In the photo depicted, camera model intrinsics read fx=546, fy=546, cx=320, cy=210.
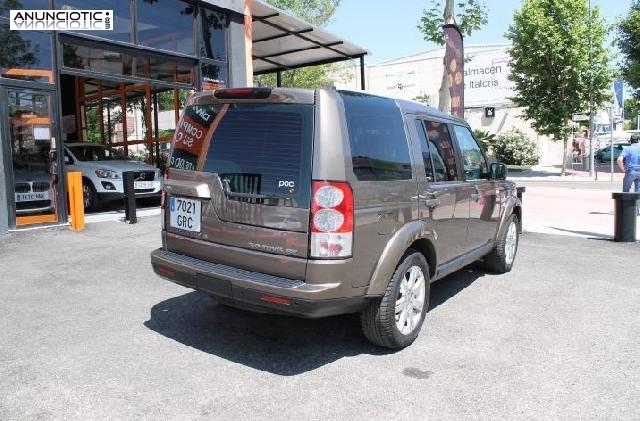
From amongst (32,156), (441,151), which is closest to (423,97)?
(32,156)

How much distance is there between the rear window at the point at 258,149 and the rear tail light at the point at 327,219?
0.09 m

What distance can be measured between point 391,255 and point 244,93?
1527 mm

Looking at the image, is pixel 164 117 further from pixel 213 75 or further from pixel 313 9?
pixel 313 9

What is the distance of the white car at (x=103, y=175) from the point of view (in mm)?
11562

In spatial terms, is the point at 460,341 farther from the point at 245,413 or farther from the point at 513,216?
the point at 513,216

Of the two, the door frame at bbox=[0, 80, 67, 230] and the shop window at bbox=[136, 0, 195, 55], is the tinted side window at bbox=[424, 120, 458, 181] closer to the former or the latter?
the door frame at bbox=[0, 80, 67, 230]

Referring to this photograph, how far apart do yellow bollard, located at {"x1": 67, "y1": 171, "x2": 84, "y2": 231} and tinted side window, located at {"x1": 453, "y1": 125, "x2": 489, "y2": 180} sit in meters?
6.39

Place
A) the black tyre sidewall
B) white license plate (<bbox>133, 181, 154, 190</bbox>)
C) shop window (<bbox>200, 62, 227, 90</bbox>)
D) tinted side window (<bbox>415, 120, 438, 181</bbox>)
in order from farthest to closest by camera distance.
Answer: shop window (<bbox>200, 62, 227, 90</bbox>)
white license plate (<bbox>133, 181, 154, 190</bbox>)
tinted side window (<bbox>415, 120, 438, 181</bbox>)
the black tyre sidewall

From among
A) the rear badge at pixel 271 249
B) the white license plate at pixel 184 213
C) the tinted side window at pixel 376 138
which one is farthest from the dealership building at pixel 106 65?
the tinted side window at pixel 376 138

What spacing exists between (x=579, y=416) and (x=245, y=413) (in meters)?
1.90

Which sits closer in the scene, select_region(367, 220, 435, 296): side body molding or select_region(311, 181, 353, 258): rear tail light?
select_region(311, 181, 353, 258): rear tail light

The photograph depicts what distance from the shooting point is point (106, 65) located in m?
10.4

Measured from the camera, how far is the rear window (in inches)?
138

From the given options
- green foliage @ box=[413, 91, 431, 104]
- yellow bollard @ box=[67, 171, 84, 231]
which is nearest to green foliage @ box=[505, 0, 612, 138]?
green foliage @ box=[413, 91, 431, 104]
